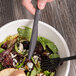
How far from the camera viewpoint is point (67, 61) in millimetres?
746

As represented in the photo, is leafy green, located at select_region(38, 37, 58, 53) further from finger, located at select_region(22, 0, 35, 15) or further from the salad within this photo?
finger, located at select_region(22, 0, 35, 15)

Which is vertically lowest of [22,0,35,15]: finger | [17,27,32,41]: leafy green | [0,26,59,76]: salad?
[0,26,59,76]: salad

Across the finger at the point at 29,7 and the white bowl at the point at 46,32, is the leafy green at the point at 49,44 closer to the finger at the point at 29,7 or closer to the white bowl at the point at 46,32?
the white bowl at the point at 46,32

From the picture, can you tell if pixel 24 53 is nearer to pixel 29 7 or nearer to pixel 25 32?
pixel 25 32

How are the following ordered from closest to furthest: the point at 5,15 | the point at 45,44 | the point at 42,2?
the point at 42,2, the point at 45,44, the point at 5,15

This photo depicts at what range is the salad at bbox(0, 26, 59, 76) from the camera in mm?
788

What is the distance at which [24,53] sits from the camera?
2.71 ft

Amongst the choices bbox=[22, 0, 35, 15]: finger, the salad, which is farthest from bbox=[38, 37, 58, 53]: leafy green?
bbox=[22, 0, 35, 15]: finger

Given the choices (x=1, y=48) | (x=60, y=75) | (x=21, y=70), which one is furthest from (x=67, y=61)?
(x=1, y=48)

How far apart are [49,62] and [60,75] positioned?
0.08 m

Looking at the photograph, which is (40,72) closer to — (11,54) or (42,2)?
(11,54)

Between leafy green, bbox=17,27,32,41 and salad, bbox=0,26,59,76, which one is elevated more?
leafy green, bbox=17,27,32,41

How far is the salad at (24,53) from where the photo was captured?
2.58ft

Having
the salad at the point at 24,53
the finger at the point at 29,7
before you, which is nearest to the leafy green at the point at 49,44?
the salad at the point at 24,53
